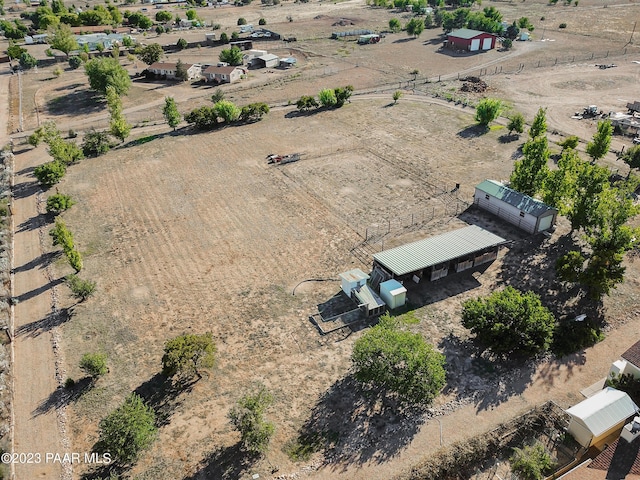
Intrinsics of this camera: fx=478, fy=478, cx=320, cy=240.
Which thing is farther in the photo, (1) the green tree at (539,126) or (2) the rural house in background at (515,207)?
(1) the green tree at (539,126)

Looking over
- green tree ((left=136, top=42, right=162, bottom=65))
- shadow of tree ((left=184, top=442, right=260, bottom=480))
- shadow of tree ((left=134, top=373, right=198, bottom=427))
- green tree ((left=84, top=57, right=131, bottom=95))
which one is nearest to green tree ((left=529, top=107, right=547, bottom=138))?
shadow of tree ((left=134, top=373, right=198, bottom=427))

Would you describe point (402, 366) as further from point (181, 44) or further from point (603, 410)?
point (181, 44)

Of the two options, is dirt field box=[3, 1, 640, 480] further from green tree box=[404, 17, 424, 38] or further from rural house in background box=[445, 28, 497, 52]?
green tree box=[404, 17, 424, 38]

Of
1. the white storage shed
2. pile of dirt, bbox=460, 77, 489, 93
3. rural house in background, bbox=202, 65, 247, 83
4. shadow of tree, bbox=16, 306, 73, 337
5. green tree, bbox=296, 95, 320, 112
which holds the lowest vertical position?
shadow of tree, bbox=16, 306, 73, 337

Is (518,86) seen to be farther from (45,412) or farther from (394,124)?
(45,412)

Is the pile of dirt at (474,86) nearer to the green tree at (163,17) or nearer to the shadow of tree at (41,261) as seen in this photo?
the shadow of tree at (41,261)

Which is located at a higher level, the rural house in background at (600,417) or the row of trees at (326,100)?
the row of trees at (326,100)

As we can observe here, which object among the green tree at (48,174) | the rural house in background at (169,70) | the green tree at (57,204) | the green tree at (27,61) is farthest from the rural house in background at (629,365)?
the green tree at (27,61)
